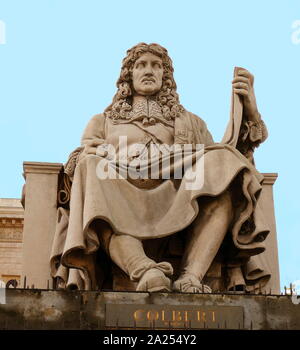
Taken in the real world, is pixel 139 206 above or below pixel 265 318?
above

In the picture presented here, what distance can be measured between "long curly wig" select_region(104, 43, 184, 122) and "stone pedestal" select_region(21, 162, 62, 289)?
977mm

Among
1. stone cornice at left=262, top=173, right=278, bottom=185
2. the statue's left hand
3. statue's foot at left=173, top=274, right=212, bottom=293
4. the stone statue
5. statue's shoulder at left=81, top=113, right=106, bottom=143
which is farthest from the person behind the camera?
stone cornice at left=262, top=173, right=278, bottom=185

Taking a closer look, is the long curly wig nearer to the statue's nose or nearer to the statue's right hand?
the statue's nose

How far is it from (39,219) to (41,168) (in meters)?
0.61

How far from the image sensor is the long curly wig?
12359 mm

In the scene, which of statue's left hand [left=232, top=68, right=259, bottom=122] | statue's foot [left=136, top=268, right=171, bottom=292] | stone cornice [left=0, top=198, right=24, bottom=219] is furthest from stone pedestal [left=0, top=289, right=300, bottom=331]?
stone cornice [left=0, top=198, right=24, bottom=219]

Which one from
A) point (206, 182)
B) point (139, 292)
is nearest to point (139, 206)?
point (206, 182)

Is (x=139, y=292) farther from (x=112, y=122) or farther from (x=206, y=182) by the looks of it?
(x=112, y=122)

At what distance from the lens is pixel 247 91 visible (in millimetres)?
11805

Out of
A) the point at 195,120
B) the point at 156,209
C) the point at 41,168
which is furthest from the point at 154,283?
the point at 195,120

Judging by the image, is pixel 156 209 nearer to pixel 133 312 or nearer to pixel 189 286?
pixel 189 286

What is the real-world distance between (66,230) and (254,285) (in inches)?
83.3
